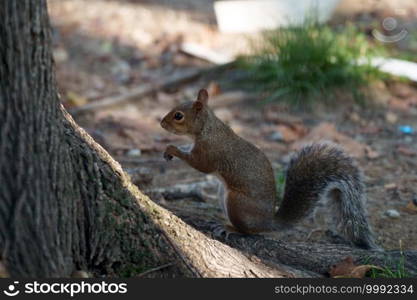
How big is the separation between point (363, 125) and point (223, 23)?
185 cm

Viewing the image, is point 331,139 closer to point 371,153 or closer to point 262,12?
point 371,153

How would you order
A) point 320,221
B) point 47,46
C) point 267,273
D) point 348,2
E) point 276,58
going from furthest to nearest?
point 348,2 → point 276,58 → point 320,221 → point 267,273 → point 47,46

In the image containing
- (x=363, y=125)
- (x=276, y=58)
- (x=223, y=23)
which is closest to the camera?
(x=363, y=125)

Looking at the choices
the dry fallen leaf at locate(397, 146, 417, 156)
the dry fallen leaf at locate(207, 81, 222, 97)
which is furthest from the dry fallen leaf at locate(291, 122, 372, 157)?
the dry fallen leaf at locate(207, 81, 222, 97)

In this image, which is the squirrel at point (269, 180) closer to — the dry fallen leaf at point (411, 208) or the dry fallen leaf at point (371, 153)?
the dry fallen leaf at point (411, 208)

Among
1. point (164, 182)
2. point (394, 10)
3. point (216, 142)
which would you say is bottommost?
point (164, 182)

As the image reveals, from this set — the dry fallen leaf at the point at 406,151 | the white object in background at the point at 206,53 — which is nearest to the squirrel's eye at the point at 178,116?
the dry fallen leaf at the point at 406,151

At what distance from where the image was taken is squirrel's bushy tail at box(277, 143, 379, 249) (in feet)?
9.49

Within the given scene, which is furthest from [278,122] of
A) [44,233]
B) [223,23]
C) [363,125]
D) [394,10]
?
[44,233]

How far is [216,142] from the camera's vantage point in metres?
3.02

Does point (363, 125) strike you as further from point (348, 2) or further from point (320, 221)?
point (348, 2)

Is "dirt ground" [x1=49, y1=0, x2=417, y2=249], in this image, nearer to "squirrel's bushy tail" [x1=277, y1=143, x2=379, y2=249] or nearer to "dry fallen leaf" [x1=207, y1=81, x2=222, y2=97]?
"dry fallen leaf" [x1=207, y1=81, x2=222, y2=97]

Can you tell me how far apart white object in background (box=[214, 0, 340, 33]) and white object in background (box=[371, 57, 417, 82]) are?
86 cm

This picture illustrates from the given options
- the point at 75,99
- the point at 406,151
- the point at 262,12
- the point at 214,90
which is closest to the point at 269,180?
the point at 406,151
